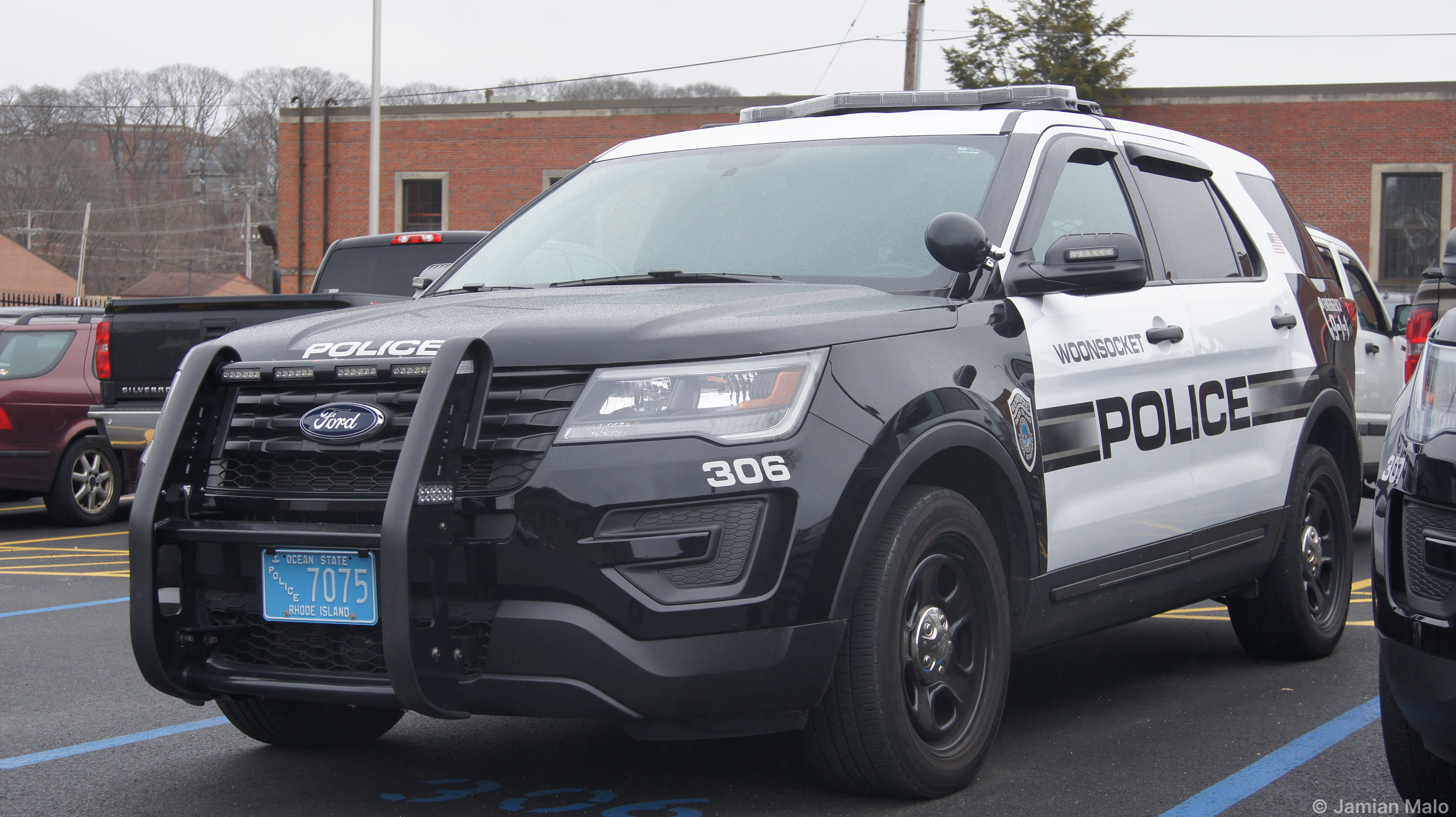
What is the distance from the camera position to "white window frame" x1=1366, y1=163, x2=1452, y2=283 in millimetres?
31984

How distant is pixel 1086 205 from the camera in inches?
189

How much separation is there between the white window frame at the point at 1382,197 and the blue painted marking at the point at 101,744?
3159 centimetres

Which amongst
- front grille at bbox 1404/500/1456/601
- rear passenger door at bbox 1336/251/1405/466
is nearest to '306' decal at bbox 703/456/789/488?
front grille at bbox 1404/500/1456/601

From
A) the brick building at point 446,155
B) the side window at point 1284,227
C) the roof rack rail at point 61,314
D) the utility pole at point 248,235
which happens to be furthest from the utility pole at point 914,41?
the utility pole at point 248,235

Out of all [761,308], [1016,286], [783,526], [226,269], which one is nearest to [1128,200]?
[1016,286]

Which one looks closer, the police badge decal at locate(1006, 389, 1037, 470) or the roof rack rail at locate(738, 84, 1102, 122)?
the police badge decal at locate(1006, 389, 1037, 470)

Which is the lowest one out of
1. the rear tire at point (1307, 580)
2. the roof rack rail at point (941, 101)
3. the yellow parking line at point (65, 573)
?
the yellow parking line at point (65, 573)

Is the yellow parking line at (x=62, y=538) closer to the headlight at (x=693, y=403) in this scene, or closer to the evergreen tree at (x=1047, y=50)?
the headlight at (x=693, y=403)

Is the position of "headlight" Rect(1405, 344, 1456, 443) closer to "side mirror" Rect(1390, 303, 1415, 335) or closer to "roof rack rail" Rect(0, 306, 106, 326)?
"side mirror" Rect(1390, 303, 1415, 335)

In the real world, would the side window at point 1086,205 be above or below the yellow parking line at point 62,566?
above

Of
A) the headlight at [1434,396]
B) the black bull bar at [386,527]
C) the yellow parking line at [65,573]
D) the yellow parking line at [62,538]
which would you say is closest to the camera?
the headlight at [1434,396]

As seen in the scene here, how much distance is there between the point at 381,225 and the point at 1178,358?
119ft

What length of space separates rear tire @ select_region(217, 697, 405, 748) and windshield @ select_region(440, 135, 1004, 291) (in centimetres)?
143

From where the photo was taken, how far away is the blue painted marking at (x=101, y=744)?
14.4 ft
